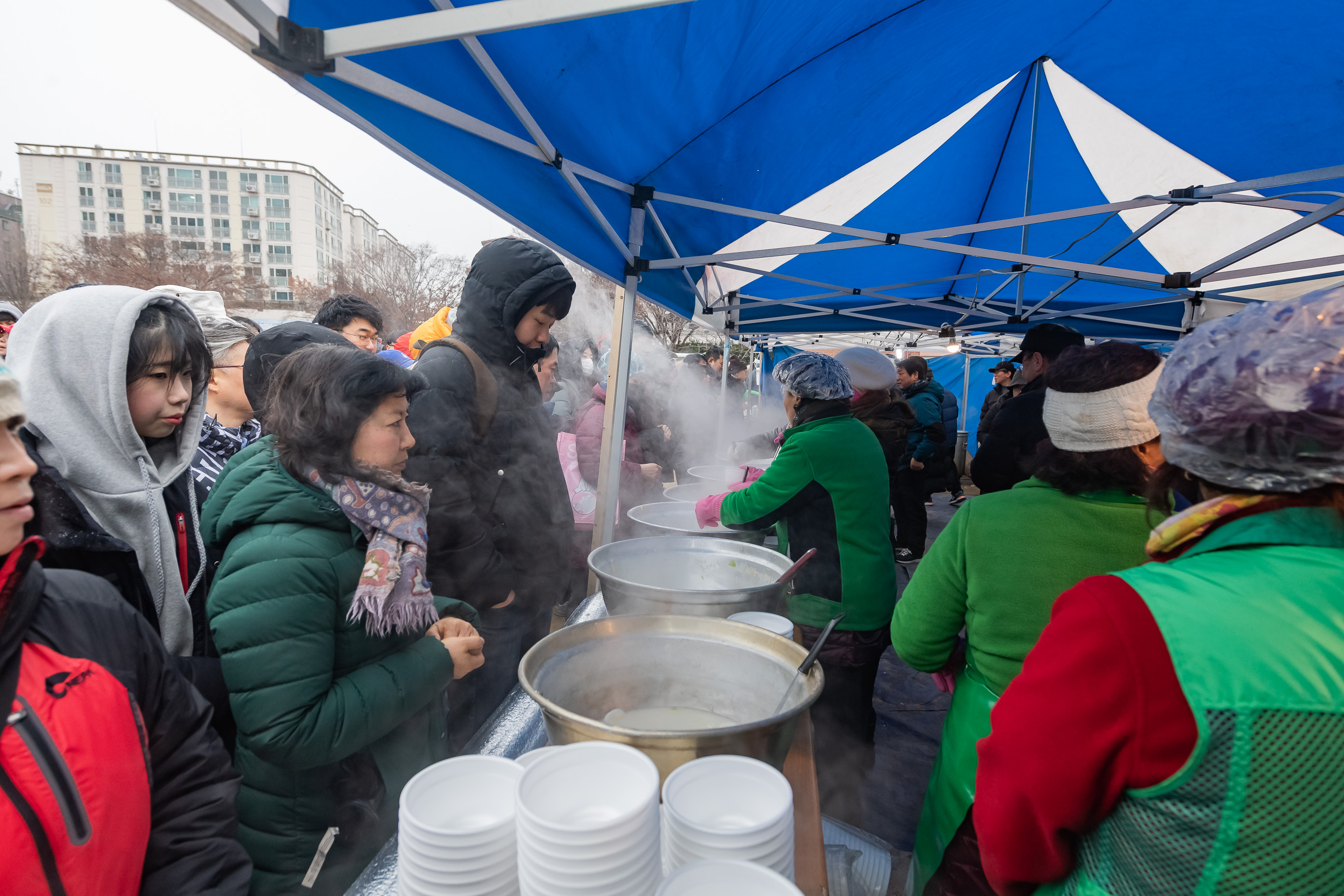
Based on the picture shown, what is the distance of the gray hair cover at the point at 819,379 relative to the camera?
236cm

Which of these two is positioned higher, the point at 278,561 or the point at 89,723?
the point at 278,561

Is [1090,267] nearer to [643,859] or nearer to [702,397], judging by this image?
[643,859]

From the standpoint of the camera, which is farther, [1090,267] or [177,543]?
[1090,267]

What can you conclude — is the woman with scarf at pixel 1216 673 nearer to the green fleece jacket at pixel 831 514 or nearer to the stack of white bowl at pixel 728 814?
the stack of white bowl at pixel 728 814

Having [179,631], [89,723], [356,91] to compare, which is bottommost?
[179,631]

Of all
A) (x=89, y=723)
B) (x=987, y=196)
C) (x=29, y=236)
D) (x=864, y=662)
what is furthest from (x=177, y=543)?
(x=29, y=236)

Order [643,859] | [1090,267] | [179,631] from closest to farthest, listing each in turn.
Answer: [643,859] → [179,631] → [1090,267]

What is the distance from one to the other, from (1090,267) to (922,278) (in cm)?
200

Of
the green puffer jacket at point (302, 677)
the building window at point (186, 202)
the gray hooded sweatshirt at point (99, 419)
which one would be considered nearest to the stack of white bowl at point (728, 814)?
the green puffer jacket at point (302, 677)

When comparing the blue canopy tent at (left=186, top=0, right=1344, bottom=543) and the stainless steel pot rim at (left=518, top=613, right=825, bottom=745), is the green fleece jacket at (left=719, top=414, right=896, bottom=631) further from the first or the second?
the stainless steel pot rim at (left=518, top=613, right=825, bottom=745)

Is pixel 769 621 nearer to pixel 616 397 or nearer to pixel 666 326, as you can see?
pixel 616 397

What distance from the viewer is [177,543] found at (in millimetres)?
1448

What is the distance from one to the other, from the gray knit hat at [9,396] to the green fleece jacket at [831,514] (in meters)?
1.93

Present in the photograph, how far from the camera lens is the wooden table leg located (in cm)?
105
